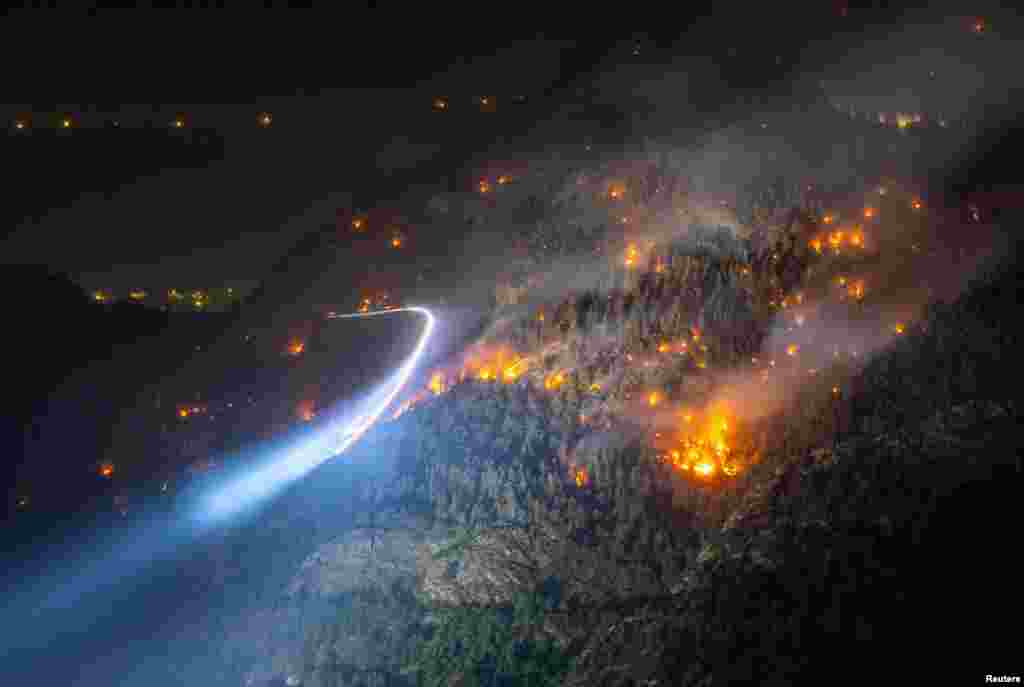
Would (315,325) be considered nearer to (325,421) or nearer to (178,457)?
(325,421)

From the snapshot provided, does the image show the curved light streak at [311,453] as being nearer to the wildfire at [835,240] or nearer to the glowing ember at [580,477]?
the glowing ember at [580,477]

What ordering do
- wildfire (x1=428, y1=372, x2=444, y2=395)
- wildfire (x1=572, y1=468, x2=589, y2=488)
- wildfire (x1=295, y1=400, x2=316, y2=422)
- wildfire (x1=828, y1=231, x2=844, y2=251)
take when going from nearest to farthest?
1. wildfire (x1=828, y1=231, x2=844, y2=251)
2. wildfire (x1=572, y1=468, x2=589, y2=488)
3. wildfire (x1=428, y1=372, x2=444, y2=395)
4. wildfire (x1=295, y1=400, x2=316, y2=422)

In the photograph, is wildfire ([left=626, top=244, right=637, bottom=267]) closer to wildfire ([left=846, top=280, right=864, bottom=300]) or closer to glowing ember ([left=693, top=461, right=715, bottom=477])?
wildfire ([left=846, top=280, right=864, bottom=300])

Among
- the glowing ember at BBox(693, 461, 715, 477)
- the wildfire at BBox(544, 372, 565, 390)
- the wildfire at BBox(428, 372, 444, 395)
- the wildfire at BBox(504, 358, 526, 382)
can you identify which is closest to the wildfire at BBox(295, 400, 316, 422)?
the wildfire at BBox(428, 372, 444, 395)

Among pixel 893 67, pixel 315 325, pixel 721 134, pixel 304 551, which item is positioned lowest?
pixel 304 551

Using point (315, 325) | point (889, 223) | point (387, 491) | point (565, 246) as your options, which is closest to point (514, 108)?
point (565, 246)

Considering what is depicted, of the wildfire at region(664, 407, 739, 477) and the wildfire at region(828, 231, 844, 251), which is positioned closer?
the wildfire at region(664, 407, 739, 477)

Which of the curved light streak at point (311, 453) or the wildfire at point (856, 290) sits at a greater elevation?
the wildfire at point (856, 290)

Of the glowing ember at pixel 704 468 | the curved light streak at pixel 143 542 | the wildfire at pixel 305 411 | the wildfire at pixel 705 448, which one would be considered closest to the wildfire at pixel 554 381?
the wildfire at pixel 705 448
